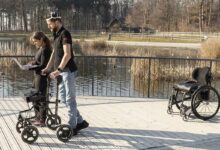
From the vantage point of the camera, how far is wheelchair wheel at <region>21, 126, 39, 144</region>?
551 centimetres

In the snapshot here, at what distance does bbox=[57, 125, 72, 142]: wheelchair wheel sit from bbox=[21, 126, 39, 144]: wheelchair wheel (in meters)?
0.32

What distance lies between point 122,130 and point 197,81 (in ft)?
6.20

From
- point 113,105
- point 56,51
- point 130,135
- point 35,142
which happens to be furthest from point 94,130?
point 113,105

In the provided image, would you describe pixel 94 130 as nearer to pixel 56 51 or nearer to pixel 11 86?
pixel 56 51

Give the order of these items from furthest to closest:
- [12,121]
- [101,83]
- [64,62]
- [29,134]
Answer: [101,83]
[12,121]
[29,134]
[64,62]

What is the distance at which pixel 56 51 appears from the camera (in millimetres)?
5641

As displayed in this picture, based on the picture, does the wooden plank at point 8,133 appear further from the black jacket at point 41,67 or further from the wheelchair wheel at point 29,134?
the black jacket at point 41,67

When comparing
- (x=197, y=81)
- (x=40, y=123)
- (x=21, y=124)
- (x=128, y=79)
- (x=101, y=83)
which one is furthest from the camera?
(x=128, y=79)

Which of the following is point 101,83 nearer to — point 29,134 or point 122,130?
point 122,130

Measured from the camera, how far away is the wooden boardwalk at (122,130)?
5.57 meters

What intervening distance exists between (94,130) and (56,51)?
4.93 feet

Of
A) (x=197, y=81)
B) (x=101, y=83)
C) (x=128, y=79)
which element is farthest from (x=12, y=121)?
(x=128, y=79)

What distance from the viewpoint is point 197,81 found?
7270 mm

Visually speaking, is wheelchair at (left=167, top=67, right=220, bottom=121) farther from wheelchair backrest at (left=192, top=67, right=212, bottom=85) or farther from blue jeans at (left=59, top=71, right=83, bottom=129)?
blue jeans at (left=59, top=71, right=83, bottom=129)
